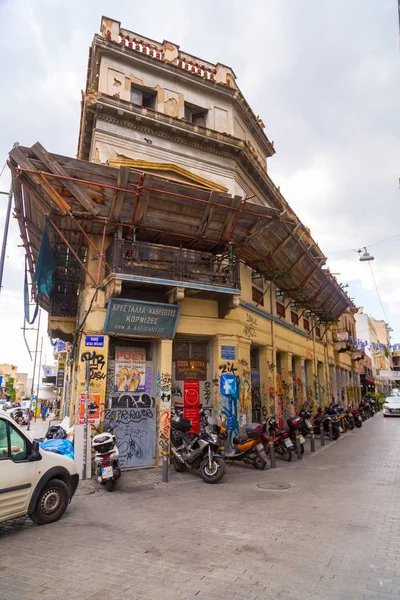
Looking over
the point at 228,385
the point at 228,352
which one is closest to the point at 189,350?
the point at 228,352

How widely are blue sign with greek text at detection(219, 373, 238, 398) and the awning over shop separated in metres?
4.07

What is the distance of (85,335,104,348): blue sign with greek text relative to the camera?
1024 cm

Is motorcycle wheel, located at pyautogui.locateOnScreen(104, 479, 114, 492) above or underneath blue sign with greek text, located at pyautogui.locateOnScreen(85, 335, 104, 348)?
underneath

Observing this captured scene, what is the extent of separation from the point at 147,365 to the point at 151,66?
10897 mm

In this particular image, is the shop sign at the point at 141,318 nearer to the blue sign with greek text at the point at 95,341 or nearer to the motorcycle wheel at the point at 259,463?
the blue sign with greek text at the point at 95,341

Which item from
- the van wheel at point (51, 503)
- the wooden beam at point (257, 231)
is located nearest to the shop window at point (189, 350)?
the wooden beam at point (257, 231)

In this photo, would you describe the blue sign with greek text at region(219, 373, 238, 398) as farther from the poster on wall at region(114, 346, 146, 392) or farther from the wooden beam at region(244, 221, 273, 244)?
the wooden beam at region(244, 221, 273, 244)

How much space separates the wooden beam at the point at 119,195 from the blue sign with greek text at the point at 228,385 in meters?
5.95

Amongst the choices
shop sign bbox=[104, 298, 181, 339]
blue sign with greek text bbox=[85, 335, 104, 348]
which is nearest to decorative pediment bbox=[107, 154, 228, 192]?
shop sign bbox=[104, 298, 181, 339]

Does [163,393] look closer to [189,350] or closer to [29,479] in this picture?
[189,350]

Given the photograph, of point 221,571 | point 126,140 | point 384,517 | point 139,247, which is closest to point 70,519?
point 221,571

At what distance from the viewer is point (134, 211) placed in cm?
1011

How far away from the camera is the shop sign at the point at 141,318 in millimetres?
10375

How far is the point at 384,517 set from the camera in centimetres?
598
